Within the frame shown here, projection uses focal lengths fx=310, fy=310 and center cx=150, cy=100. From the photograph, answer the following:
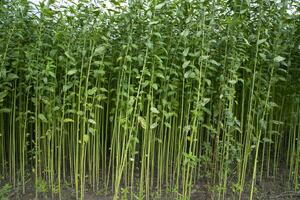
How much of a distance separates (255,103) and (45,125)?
7.08 ft

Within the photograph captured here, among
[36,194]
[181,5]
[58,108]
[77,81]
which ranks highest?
[181,5]

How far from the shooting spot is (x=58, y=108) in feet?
9.37

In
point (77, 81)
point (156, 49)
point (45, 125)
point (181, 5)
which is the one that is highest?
point (181, 5)

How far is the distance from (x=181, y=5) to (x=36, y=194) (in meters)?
2.31

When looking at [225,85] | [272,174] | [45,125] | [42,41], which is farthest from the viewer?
[272,174]

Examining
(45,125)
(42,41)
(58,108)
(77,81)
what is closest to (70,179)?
(45,125)

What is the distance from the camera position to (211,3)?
9.25 feet

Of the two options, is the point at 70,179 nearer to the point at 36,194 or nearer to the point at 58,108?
the point at 36,194

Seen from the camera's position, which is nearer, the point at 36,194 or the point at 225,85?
the point at 225,85

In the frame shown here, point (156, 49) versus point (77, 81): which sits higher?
point (156, 49)

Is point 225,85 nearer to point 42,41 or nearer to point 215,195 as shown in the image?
point 215,195

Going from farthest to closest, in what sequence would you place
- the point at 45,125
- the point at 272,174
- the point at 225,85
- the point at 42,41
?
the point at 272,174
the point at 45,125
the point at 42,41
the point at 225,85

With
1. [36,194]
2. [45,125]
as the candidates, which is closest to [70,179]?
[36,194]

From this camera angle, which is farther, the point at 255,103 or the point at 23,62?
the point at 23,62
